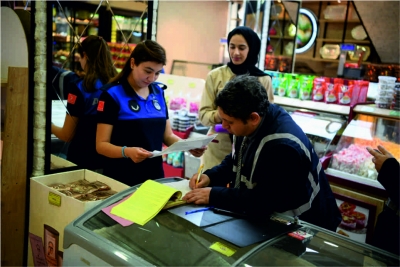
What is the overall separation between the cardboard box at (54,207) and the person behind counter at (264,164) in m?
→ 0.65

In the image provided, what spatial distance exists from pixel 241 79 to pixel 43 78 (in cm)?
120

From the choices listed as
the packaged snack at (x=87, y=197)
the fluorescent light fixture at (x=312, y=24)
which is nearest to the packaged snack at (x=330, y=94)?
the packaged snack at (x=87, y=197)

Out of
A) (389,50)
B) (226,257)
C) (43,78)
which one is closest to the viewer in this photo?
(226,257)

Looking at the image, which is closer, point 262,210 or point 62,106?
point 262,210

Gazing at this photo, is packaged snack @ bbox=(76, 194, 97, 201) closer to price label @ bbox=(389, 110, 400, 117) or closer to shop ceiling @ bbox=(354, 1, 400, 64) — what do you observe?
price label @ bbox=(389, 110, 400, 117)

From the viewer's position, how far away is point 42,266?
7.19ft

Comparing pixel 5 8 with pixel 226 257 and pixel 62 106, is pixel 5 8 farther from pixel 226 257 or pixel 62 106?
pixel 226 257

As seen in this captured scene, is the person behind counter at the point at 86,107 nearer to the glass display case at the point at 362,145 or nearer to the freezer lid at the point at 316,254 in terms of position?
the freezer lid at the point at 316,254

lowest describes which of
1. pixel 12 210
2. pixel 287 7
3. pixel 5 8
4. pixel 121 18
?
pixel 12 210

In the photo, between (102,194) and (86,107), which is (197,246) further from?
(86,107)

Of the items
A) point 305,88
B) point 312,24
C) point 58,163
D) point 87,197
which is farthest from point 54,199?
point 312,24

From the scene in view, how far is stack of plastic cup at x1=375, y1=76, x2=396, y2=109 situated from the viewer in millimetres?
3023

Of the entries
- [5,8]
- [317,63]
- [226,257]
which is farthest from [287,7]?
[226,257]

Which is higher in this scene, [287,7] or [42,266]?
[287,7]
